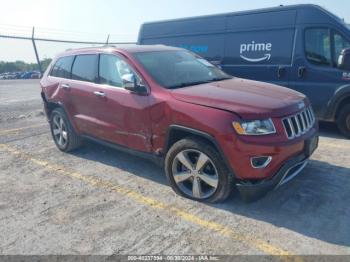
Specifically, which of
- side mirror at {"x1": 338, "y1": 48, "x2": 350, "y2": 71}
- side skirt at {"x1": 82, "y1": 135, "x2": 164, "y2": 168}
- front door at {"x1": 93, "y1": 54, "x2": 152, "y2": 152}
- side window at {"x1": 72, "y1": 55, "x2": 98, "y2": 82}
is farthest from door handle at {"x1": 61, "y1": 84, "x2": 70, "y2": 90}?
side mirror at {"x1": 338, "y1": 48, "x2": 350, "y2": 71}

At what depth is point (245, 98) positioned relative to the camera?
3.86m

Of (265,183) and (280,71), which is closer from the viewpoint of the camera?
(265,183)

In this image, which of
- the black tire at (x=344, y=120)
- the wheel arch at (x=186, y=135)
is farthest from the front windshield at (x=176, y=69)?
the black tire at (x=344, y=120)

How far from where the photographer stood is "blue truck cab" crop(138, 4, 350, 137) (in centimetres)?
642

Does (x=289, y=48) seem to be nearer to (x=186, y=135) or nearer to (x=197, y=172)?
(x=186, y=135)

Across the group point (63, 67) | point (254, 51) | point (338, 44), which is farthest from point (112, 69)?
point (338, 44)

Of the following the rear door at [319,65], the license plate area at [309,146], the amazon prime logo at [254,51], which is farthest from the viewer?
the amazon prime logo at [254,51]

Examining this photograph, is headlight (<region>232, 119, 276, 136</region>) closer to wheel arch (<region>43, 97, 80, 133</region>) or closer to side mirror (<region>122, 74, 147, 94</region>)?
side mirror (<region>122, 74, 147, 94</region>)

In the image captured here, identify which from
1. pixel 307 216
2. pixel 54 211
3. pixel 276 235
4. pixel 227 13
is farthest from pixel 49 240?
pixel 227 13

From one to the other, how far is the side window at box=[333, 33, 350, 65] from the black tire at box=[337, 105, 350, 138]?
2.81 ft

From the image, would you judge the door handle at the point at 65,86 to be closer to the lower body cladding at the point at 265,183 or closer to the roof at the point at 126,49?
the roof at the point at 126,49

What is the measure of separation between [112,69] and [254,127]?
2.28m

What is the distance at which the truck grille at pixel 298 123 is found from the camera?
3.74 metres

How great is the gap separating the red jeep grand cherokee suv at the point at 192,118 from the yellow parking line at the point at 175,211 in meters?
0.34
